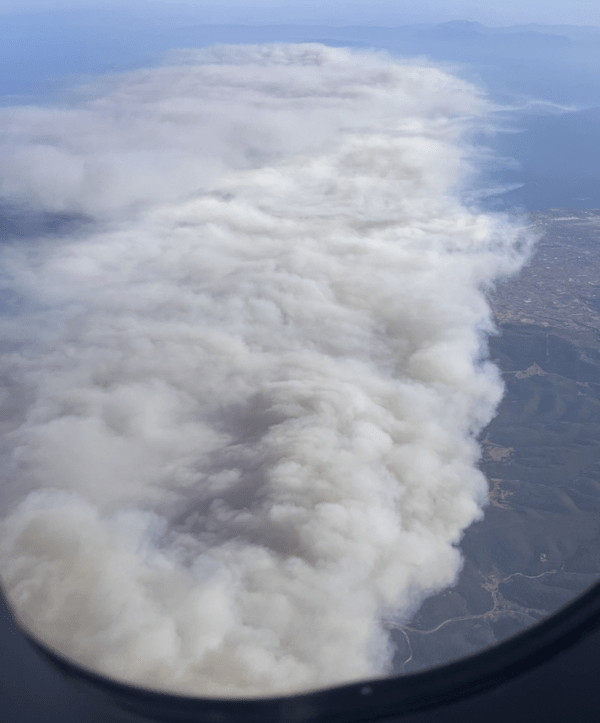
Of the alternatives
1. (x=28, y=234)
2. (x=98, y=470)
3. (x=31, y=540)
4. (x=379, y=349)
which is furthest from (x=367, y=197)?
(x=31, y=540)

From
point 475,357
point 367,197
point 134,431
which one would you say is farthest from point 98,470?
point 367,197

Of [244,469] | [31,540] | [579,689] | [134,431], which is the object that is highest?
[579,689]

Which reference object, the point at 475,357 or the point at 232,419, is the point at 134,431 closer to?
the point at 232,419

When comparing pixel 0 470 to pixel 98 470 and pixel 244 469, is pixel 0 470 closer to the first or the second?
pixel 98 470

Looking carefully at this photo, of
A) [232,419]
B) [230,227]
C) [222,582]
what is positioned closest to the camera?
[222,582]

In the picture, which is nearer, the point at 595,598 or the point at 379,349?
the point at 595,598

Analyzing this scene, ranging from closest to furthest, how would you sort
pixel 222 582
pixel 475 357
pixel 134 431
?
1. pixel 222 582
2. pixel 134 431
3. pixel 475 357

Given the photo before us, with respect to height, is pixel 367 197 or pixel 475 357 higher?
pixel 367 197
